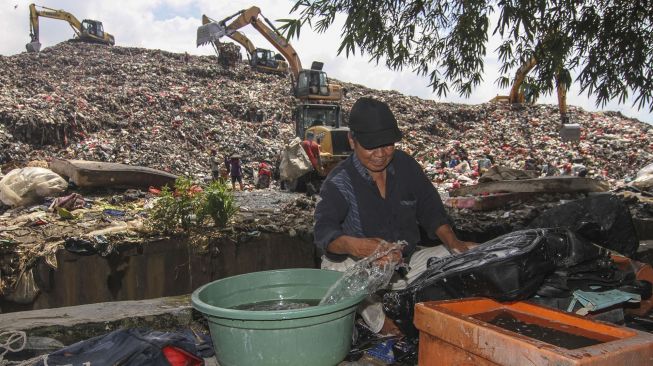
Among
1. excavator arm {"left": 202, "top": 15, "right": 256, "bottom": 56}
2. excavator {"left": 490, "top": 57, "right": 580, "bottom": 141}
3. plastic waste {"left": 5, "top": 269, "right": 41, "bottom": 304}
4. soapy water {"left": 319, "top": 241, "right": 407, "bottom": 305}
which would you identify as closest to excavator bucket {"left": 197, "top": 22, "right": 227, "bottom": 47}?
excavator arm {"left": 202, "top": 15, "right": 256, "bottom": 56}

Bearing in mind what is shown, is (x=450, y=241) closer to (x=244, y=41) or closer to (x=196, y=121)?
(x=196, y=121)

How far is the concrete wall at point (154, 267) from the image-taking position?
164 inches

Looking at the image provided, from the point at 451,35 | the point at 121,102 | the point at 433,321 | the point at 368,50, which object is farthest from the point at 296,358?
the point at 121,102

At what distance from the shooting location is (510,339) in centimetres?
124

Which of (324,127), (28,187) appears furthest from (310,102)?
(28,187)

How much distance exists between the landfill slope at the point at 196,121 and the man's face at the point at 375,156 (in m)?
9.00

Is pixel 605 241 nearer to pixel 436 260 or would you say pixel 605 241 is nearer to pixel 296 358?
pixel 436 260

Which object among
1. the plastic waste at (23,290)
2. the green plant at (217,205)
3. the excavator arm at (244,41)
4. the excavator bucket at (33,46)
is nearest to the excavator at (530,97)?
the green plant at (217,205)

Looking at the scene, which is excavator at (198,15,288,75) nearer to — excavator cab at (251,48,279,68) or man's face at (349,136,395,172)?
excavator cab at (251,48,279,68)

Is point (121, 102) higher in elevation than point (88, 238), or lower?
higher

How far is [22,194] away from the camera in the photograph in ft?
20.1

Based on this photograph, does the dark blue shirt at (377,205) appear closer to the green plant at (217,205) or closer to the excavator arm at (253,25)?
the green plant at (217,205)

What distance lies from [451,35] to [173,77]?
1994cm

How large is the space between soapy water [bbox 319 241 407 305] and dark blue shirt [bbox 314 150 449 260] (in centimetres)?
32
